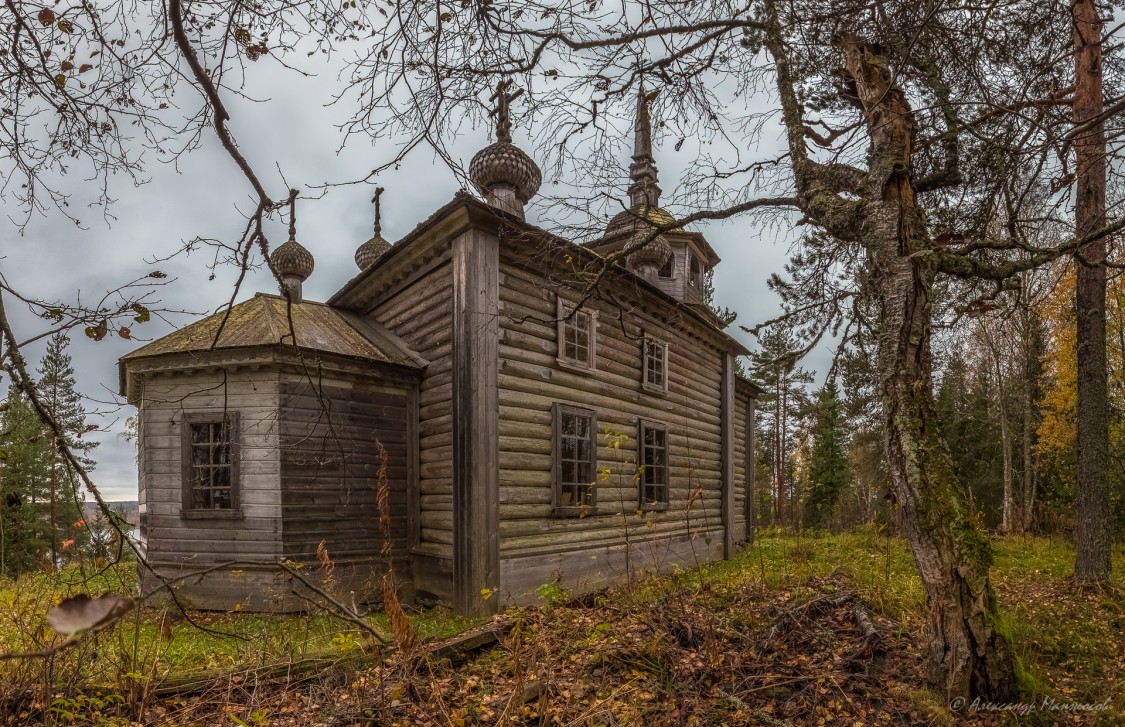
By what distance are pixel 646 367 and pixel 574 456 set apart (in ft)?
9.56

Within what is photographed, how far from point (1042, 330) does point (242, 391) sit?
72.8ft

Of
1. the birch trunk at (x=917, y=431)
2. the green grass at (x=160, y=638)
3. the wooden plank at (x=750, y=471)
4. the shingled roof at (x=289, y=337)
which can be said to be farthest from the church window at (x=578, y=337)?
the wooden plank at (x=750, y=471)

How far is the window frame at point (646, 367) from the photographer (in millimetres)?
11766

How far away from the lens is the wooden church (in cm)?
839

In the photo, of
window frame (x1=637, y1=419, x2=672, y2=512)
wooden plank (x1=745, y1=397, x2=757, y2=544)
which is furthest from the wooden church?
wooden plank (x1=745, y1=397, x2=757, y2=544)

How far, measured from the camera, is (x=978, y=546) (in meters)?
4.30

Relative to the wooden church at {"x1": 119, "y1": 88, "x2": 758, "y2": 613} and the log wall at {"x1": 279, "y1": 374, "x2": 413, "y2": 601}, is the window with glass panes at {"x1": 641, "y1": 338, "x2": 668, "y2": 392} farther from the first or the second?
the log wall at {"x1": 279, "y1": 374, "x2": 413, "y2": 601}

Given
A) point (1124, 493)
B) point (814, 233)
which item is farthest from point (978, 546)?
point (1124, 493)

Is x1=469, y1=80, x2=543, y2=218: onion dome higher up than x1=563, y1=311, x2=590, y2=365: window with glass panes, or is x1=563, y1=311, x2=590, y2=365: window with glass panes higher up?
x1=469, y1=80, x2=543, y2=218: onion dome

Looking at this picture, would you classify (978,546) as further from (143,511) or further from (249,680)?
→ (143,511)

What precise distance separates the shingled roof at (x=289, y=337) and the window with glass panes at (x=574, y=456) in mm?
2544

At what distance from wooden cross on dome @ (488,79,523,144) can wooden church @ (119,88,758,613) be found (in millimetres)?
3192

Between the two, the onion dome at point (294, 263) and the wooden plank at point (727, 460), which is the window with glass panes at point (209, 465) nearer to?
the onion dome at point (294, 263)

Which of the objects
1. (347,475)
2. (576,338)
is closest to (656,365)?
(576,338)
